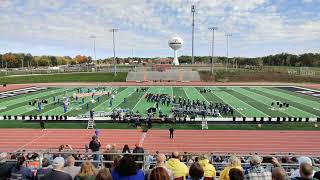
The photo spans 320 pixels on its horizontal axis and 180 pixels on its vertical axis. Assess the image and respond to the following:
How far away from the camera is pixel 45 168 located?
7.36 metres

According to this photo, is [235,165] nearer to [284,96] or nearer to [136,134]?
[136,134]

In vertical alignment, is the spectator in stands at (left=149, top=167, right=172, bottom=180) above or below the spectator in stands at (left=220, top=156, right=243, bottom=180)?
above

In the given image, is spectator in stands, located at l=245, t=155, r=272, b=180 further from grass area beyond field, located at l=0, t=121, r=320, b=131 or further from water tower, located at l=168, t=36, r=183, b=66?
water tower, located at l=168, t=36, r=183, b=66

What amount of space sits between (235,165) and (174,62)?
117521 millimetres

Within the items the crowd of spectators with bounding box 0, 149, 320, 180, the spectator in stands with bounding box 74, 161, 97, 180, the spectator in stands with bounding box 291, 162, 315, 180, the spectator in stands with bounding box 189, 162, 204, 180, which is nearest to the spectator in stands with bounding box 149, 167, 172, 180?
the crowd of spectators with bounding box 0, 149, 320, 180

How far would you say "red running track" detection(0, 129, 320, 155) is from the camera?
24.9 meters

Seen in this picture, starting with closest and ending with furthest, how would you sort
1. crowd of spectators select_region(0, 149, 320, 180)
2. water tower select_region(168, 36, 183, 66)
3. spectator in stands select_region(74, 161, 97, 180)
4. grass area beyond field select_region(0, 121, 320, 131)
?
1. crowd of spectators select_region(0, 149, 320, 180)
2. spectator in stands select_region(74, 161, 97, 180)
3. grass area beyond field select_region(0, 121, 320, 131)
4. water tower select_region(168, 36, 183, 66)

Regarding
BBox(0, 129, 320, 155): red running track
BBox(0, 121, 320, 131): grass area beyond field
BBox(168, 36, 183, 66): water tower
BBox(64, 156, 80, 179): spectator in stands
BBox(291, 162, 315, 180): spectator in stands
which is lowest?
BBox(0, 129, 320, 155): red running track

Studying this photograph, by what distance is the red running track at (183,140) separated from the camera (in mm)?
24875

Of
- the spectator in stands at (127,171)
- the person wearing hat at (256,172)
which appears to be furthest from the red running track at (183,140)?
the spectator in stands at (127,171)

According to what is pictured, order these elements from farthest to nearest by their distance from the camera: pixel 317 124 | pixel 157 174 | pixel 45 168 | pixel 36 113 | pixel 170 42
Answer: pixel 170 42 → pixel 36 113 → pixel 317 124 → pixel 45 168 → pixel 157 174

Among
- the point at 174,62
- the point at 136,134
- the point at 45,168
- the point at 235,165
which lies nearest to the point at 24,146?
the point at 136,134

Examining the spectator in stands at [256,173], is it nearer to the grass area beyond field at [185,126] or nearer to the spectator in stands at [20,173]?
the spectator in stands at [20,173]

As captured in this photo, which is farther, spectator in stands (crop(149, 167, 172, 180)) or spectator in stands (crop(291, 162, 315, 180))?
spectator in stands (crop(291, 162, 315, 180))
